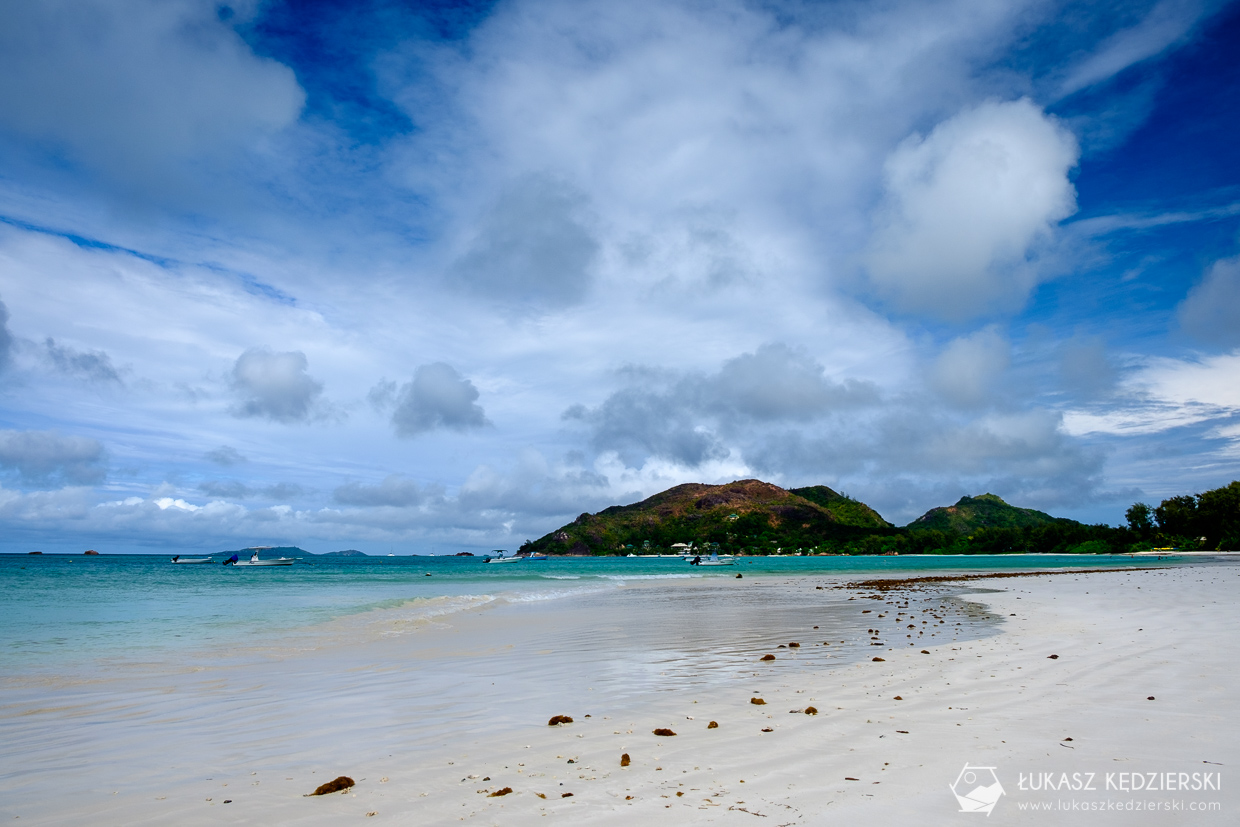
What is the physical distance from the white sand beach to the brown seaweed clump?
0.33ft

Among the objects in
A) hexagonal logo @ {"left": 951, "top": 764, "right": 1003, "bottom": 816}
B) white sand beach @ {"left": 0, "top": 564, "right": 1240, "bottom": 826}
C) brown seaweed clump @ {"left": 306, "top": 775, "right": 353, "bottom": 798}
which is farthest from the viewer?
brown seaweed clump @ {"left": 306, "top": 775, "right": 353, "bottom": 798}

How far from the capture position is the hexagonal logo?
4969 millimetres

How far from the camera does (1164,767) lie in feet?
18.4

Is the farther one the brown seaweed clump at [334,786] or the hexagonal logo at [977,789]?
the brown seaweed clump at [334,786]

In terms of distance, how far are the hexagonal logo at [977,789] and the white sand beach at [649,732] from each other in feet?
0.34

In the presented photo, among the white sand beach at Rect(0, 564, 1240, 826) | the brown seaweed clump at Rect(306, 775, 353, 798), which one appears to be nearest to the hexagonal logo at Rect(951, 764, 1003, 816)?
the white sand beach at Rect(0, 564, 1240, 826)

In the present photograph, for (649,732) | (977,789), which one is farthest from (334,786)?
(977,789)

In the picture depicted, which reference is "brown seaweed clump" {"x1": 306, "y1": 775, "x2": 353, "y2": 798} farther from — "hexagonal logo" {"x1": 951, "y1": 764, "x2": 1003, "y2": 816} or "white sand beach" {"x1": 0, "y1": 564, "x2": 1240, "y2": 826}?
"hexagonal logo" {"x1": 951, "y1": 764, "x2": 1003, "y2": 816}

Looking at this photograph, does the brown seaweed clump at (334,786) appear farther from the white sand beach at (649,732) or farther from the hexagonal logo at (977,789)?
the hexagonal logo at (977,789)

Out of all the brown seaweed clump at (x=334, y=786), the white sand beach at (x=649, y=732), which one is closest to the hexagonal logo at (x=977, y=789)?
the white sand beach at (x=649, y=732)

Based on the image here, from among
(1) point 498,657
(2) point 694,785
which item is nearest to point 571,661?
(1) point 498,657

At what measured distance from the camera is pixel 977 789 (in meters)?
5.30

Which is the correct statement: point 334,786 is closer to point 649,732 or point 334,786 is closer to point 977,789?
point 649,732

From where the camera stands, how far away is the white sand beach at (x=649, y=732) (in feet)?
17.4
